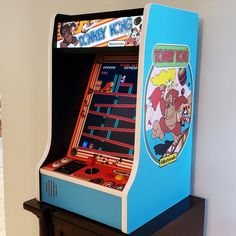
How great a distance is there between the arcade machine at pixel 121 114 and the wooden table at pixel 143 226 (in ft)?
0.08

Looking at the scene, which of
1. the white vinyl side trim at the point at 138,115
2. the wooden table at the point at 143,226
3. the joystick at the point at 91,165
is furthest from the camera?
the joystick at the point at 91,165

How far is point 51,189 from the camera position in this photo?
1.37 meters

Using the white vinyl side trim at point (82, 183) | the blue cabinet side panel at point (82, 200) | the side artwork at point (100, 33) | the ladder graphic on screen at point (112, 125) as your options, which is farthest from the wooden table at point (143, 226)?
the side artwork at point (100, 33)

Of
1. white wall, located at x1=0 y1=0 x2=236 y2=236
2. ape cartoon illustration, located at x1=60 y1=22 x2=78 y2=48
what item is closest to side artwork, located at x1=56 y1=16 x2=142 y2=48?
ape cartoon illustration, located at x1=60 y1=22 x2=78 y2=48

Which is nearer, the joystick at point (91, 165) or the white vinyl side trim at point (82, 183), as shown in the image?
the white vinyl side trim at point (82, 183)

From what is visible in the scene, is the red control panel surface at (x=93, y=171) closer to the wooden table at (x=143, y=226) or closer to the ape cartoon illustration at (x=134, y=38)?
the wooden table at (x=143, y=226)

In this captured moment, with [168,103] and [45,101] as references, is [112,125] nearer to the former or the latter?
[168,103]

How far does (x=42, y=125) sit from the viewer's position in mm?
2041

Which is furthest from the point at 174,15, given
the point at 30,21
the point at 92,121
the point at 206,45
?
the point at 30,21

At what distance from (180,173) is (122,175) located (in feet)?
0.85

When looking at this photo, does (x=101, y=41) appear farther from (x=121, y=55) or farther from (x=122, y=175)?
(x=122, y=175)

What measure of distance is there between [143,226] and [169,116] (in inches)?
15.6

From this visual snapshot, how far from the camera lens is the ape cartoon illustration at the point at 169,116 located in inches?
48.4

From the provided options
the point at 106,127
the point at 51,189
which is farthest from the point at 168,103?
the point at 51,189
